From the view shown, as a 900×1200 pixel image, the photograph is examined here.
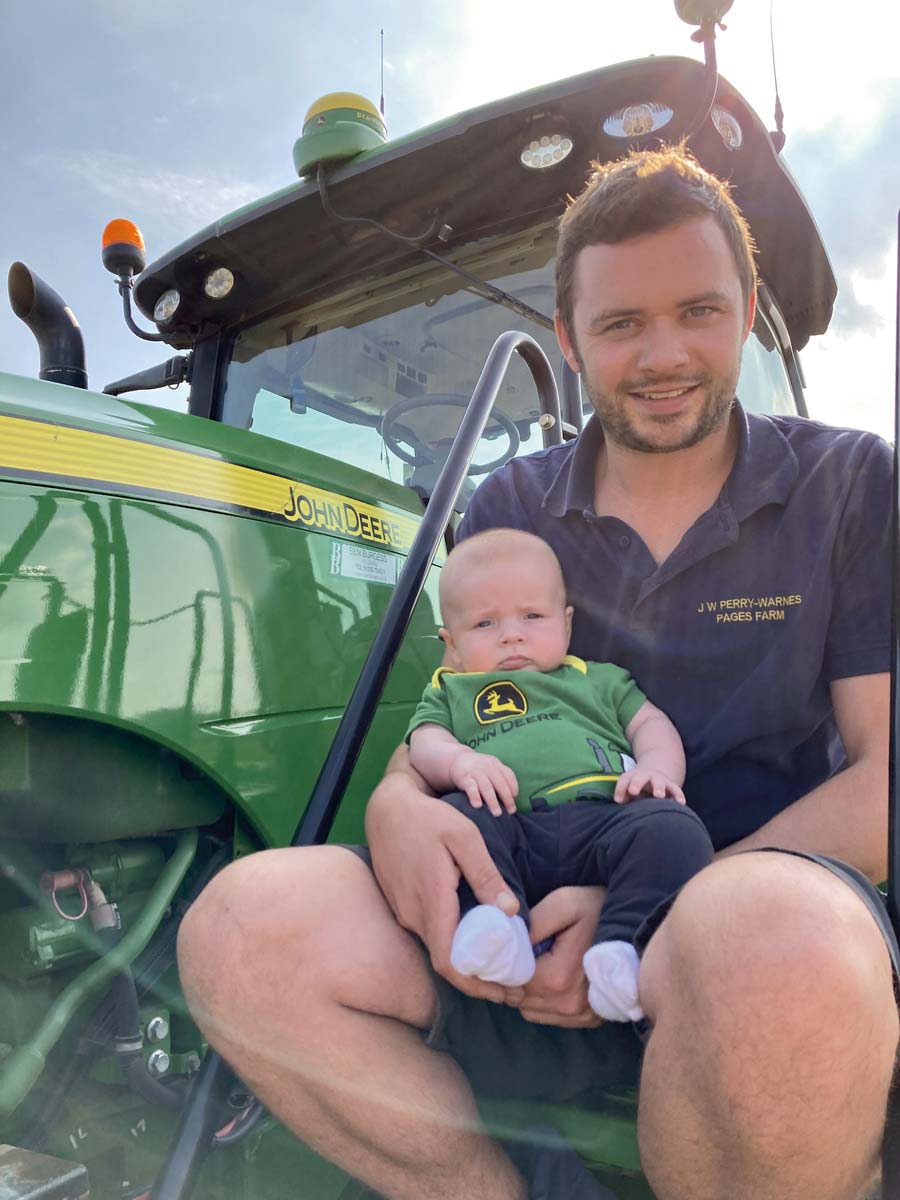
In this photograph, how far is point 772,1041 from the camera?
76cm

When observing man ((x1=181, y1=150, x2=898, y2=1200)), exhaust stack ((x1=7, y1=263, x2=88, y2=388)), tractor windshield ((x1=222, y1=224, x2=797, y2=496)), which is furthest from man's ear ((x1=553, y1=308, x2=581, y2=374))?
exhaust stack ((x1=7, y1=263, x2=88, y2=388))

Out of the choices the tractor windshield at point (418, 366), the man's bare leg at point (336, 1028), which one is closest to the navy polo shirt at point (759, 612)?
the man's bare leg at point (336, 1028)

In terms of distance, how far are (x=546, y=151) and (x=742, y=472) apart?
0.91 metres

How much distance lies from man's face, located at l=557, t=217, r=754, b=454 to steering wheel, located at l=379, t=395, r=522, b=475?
0.88m

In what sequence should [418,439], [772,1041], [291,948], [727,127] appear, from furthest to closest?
[418,439]
[727,127]
[291,948]
[772,1041]

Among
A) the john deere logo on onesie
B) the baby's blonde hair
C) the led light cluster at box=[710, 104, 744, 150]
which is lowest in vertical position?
the john deere logo on onesie

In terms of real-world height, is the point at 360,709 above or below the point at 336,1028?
above

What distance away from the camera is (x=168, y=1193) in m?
1.00

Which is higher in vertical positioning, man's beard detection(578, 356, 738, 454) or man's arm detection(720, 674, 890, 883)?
man's beard detection(578, 356, 738, 454)

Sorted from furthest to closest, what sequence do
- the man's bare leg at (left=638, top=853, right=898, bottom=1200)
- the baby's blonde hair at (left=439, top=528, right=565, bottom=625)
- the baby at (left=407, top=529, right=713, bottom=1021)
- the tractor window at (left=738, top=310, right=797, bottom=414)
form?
the tractor window at (left=738, top=310, right=797, bottom=414) → the baby's blonde hair at (left=439, top=528, right=565, bottom=625) → the baby at (left=407, top=529, right=713, bottom=1021) → the man's bare leg at (left=638, top=853, right=898, bottom=1200)

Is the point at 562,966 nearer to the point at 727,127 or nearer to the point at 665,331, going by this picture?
the point at 665,331

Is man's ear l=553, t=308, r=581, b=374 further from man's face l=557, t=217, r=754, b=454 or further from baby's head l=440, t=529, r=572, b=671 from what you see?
baby's head l=440, t=529, r=572, b=671

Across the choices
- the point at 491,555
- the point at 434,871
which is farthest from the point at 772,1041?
the point at 491,555

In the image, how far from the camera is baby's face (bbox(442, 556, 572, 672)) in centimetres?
125
